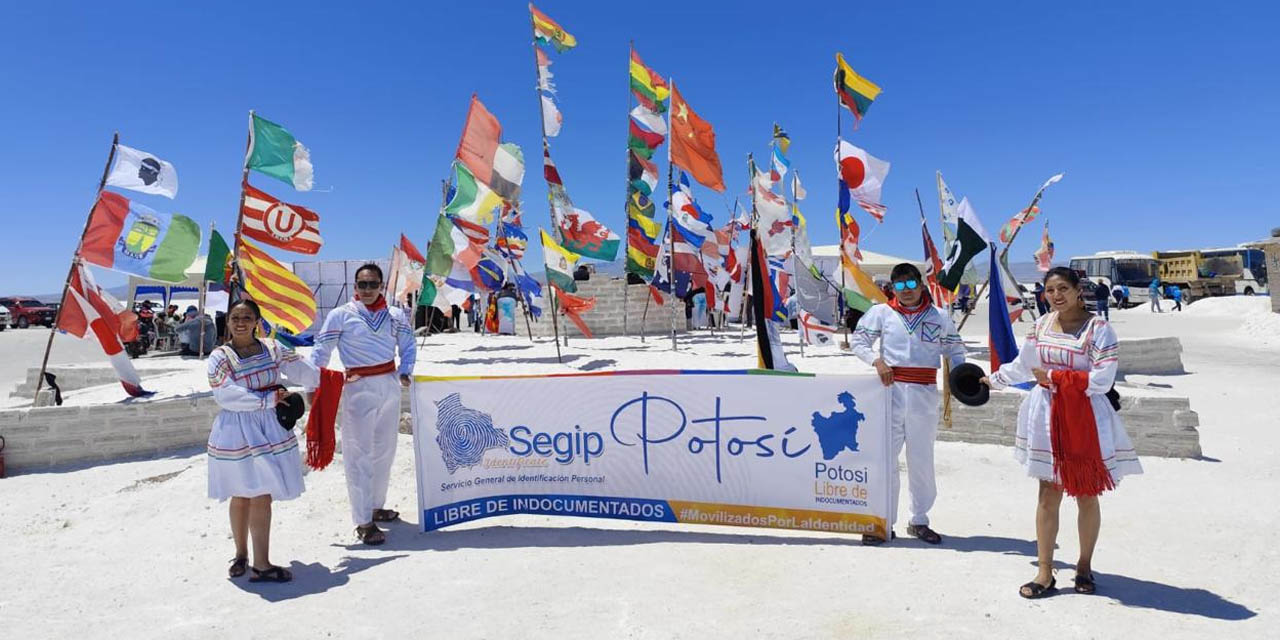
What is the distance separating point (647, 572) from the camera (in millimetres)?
A: 3832

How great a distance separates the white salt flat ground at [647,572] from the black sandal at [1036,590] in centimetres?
4

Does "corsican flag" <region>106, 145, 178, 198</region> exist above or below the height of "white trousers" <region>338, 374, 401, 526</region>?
above

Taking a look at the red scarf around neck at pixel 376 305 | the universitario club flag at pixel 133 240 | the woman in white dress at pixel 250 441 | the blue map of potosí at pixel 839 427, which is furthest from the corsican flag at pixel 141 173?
the blue map of potosí at pixel 839 427

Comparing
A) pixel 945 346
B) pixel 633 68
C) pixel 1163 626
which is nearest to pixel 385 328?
pixel 945 346

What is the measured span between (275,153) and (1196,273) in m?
42.7

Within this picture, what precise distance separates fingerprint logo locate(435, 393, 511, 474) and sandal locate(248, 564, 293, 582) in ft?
3.80

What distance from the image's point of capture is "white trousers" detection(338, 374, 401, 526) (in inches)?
181

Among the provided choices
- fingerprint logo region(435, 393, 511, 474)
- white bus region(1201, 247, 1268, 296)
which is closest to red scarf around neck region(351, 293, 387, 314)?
fingerprint logo region(435, 393, 511, 474)

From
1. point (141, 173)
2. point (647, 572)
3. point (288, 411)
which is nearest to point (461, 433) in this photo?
point (288, 411)

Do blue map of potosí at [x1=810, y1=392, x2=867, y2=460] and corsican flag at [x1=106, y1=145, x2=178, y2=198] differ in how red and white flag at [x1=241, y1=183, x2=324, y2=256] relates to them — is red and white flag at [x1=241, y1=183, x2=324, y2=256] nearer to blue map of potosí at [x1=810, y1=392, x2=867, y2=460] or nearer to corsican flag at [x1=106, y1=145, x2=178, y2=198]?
corsican flag at [x1=106, y1=145, x2=178, y2=198]

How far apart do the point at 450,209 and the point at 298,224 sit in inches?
106

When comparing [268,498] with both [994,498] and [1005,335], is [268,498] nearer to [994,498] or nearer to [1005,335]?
[1005,335]

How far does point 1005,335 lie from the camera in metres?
4.60

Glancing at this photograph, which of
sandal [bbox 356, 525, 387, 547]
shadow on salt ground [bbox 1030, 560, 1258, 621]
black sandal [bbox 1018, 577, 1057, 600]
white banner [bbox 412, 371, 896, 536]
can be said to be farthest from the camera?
sandal [bbox 356, 525, 387, 547]
